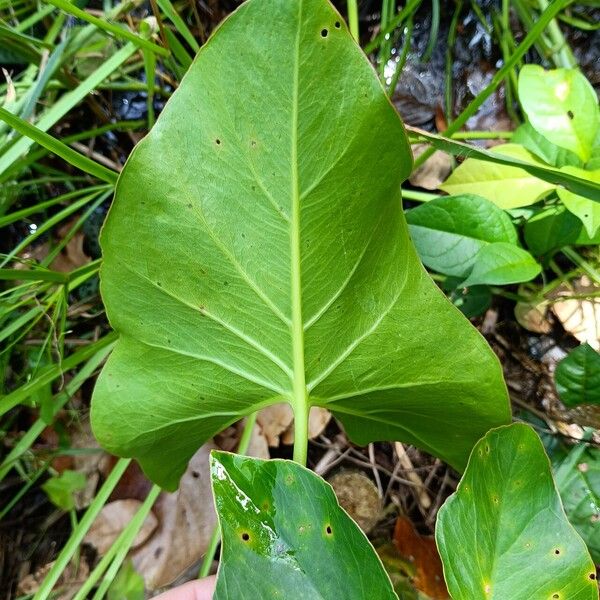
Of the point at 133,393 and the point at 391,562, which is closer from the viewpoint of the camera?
the point at 133,393

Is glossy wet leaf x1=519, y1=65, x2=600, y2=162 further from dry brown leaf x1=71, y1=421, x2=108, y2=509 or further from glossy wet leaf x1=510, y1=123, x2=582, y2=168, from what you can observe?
dry brown leaf x1=71, y1=421, x2=108, y2=509

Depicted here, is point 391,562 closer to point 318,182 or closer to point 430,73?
point 318,182

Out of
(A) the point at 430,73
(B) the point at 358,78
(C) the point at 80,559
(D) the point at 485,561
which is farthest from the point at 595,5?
(C) the point at 80,559

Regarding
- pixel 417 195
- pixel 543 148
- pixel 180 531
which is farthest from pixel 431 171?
pixel 180 531

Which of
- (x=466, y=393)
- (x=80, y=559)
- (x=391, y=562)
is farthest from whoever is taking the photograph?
(x=80, y=559)

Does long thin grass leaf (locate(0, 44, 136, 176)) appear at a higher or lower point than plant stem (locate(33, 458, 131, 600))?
A: higher

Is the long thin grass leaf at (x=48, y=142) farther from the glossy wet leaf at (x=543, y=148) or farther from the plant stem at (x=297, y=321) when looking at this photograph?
the glossy wet leaf at (x=543, y=148)

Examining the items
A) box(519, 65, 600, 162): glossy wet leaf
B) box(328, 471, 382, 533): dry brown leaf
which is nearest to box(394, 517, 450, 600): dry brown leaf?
box(328, 471, 382, 533): dry brown leaf
